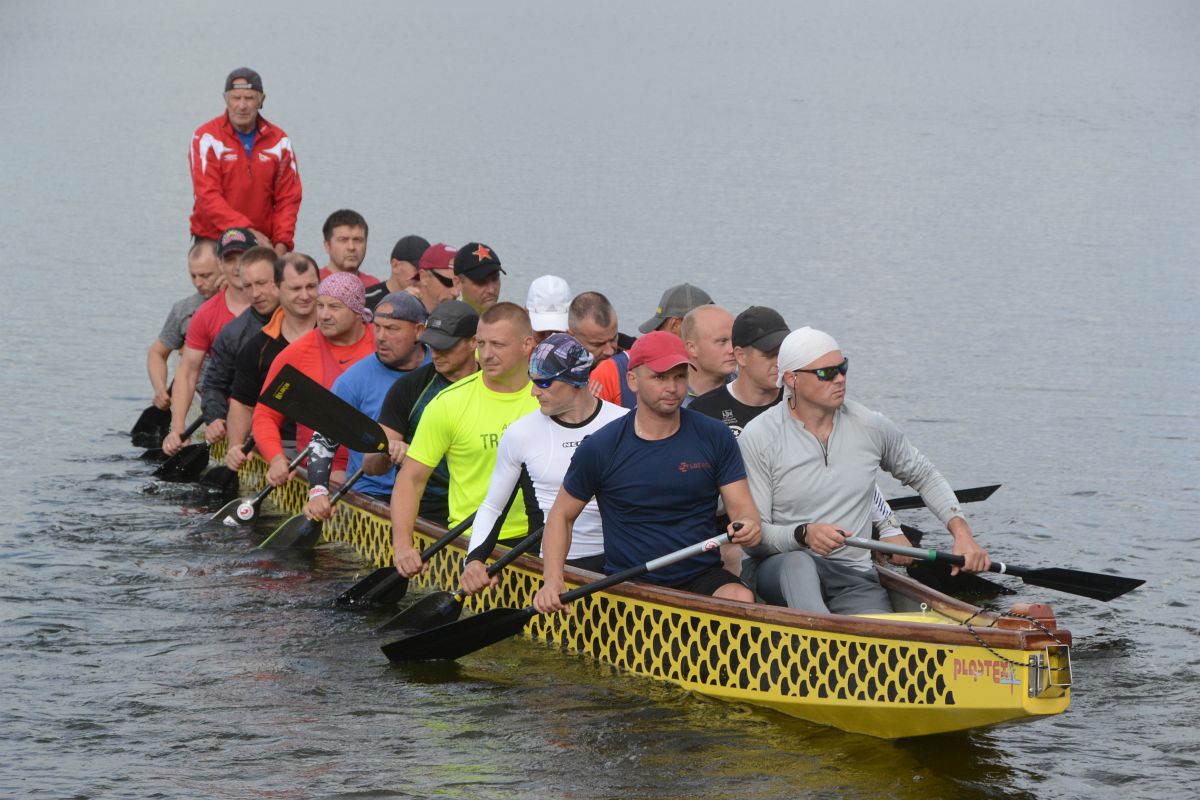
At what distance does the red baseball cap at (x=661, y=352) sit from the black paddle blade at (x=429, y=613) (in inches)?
110

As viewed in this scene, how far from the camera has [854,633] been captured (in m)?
8.27

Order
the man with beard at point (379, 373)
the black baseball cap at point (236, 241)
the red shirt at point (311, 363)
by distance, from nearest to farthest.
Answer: the man with beard at point (379, 373) → the red shirt at point (311, 363) → the black baseball cap at point (236, 241)

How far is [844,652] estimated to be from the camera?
841cm

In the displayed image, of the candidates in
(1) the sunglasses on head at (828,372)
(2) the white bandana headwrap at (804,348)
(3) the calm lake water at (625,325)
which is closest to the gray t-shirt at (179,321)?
(3) the calm lake water at (625,325)

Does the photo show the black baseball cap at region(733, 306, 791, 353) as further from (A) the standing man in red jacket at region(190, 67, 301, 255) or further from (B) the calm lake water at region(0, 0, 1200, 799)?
(A) the standing man in red jacket at region(190, 67, 301, 255)

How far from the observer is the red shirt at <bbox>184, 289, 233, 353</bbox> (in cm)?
1463

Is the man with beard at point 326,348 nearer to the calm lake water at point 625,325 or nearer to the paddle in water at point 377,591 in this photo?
the calm lake water at point 625,325

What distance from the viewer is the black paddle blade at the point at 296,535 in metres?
12.8

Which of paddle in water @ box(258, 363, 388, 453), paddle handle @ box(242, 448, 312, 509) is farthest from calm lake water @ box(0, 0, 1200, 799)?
paddle in water @ box(258, 363, 388, 453)

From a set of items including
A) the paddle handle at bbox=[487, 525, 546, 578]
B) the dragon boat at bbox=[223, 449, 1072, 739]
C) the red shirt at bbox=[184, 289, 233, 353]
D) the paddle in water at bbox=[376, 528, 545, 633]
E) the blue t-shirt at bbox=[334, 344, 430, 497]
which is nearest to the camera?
the dragon boat at bbox=[223, 449, 1072, 739]

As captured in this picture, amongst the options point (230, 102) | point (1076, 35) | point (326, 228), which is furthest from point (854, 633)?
point (1076, 35)

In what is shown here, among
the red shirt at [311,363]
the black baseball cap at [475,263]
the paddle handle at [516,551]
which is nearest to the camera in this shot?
the paddle handle at [516,551]

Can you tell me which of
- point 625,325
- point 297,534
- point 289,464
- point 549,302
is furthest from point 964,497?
point 625,325

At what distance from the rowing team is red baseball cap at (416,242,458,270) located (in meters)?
1.38
